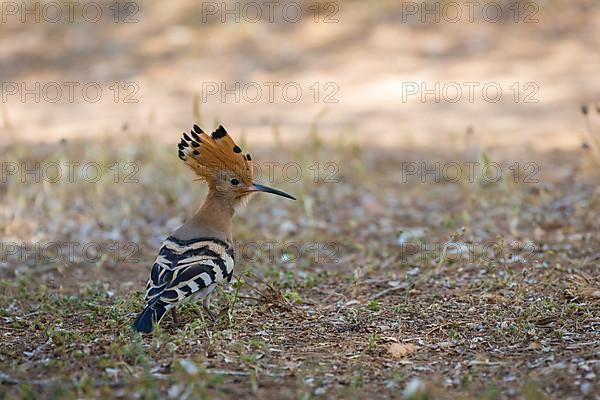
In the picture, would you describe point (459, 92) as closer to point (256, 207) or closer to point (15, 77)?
point (256, 207)

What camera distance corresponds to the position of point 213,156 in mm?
4887

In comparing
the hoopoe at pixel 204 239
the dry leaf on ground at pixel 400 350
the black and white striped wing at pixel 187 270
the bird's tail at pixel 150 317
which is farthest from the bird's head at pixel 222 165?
the dry leaf on ground at pixel 400 350

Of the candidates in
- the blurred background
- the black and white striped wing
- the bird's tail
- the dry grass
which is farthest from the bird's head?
the blurred background

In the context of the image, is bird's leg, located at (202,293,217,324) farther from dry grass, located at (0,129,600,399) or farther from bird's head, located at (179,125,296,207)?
bird's head, located at (179,125,296,207)

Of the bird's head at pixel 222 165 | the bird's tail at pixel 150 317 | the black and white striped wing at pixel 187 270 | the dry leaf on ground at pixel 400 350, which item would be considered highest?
the bird's head at pixel 222 165

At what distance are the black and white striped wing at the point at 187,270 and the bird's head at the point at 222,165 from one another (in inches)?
16.3

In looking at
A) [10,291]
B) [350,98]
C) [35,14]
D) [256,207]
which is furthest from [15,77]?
[10,291]

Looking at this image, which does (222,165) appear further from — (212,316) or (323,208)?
(323,208)

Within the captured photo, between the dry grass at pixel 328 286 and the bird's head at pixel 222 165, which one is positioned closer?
the dry grass at pixel 328 286

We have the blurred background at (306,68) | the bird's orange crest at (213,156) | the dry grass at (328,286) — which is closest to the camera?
the dry grass at (328,286)

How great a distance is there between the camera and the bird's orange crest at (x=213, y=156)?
480 centimetres

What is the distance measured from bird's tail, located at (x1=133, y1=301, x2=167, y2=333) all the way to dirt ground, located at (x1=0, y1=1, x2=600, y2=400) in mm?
108

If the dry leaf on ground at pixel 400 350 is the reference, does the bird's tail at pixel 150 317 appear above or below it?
above

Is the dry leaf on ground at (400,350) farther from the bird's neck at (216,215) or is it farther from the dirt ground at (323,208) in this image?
the bird's neck at (216,215)
